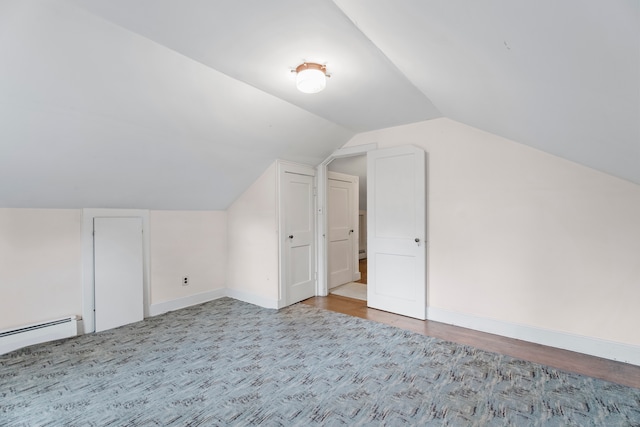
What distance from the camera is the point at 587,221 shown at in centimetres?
266

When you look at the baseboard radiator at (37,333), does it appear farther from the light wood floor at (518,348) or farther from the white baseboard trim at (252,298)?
the light wood floor at (518,348)

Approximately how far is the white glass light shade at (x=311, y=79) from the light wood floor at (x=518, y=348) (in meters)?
2.56

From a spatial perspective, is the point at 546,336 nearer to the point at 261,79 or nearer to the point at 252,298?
the point at 252,298

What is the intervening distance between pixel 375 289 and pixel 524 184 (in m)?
2.01

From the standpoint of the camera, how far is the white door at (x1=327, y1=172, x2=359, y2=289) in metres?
4.94

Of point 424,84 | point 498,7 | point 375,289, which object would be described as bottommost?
point 375,289

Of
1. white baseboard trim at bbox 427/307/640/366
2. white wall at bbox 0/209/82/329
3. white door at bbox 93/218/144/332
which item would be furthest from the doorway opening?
white wall at bbox 0/209/82/329

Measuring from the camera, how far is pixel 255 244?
4145mm

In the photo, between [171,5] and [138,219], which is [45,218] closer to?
[138,219]

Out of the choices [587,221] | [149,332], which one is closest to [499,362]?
[587,221]

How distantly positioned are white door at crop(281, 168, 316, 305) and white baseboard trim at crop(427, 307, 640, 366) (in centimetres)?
169

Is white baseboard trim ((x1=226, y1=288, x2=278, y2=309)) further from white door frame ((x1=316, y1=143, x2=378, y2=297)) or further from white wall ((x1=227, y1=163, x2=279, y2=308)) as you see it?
white door frame ((x1=316, y1=143, x2=378, y2=297))

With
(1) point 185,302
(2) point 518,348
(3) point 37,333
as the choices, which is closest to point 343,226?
(1) point 185,302

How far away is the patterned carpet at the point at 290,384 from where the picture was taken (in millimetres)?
1886
